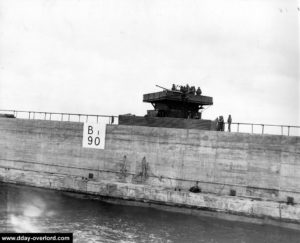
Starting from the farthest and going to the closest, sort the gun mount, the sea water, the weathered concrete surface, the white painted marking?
the gun mount, the white painted marking, the weathered concrete surface, the sea water

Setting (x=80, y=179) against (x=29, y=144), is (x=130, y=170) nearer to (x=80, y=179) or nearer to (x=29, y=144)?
(x=80, y=179)

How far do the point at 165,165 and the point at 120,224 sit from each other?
20.9ft

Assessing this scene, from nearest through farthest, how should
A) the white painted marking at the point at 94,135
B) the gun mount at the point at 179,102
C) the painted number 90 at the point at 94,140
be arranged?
the white painted marking at the point at 94,135 → the painted number 90 at the point at 94,140 → the gun mount at the point at 179,102

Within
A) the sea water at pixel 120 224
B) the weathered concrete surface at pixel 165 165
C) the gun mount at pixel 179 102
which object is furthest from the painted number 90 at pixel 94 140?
the gun mount at pixel 179 102

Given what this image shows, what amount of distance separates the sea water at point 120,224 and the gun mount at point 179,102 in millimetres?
8905

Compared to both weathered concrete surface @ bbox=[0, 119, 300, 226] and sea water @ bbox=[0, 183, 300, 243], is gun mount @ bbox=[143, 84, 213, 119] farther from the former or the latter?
sea water @ bbox=[0, 183, 300, 243]

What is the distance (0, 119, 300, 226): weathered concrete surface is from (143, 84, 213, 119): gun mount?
4.37m

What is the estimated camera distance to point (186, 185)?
22250 millimetres

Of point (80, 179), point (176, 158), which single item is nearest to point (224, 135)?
point (176, 158)

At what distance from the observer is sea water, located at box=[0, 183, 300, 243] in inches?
618

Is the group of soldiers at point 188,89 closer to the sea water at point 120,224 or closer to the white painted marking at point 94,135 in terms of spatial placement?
the white painted marking at point 94,135

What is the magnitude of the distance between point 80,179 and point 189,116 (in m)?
9.96

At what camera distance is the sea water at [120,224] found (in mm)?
15702

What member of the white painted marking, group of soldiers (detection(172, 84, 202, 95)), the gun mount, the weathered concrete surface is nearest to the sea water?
the weathered concrete surface
